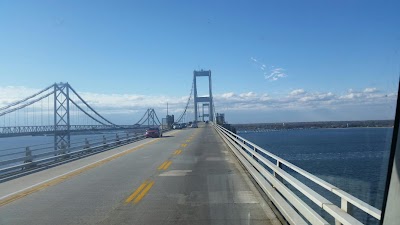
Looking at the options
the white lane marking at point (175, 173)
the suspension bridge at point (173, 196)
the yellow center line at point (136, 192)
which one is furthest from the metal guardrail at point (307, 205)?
the white lane marking at point (175, 173)

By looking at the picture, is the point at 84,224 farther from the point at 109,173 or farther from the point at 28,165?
the point at 28,165

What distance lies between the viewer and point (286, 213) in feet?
25.0

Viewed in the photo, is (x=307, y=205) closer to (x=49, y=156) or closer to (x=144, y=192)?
(x=144, y=192)

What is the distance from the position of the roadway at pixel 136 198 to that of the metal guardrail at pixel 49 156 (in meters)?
1.14

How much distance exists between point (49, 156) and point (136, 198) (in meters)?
12.9

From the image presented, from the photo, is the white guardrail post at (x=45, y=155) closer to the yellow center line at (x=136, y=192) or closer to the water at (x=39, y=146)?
the water at (x=39, y=146)

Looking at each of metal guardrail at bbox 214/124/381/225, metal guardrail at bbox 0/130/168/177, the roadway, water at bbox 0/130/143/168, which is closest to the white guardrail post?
metal guardrail at bbox 0/130/168/177

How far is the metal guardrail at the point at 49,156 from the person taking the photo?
17.2 m

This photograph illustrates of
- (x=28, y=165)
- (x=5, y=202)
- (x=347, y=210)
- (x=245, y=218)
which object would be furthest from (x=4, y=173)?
(x=347, y=210)

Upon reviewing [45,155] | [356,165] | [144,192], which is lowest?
[356,165]

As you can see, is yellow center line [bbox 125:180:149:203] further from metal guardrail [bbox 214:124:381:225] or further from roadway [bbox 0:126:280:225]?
metal guardrail [bbox 214:124:381:225]

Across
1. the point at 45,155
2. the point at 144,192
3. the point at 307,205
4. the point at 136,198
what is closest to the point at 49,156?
the point at 45,155

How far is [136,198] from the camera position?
10.5 m

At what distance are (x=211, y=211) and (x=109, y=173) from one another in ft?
27.7
